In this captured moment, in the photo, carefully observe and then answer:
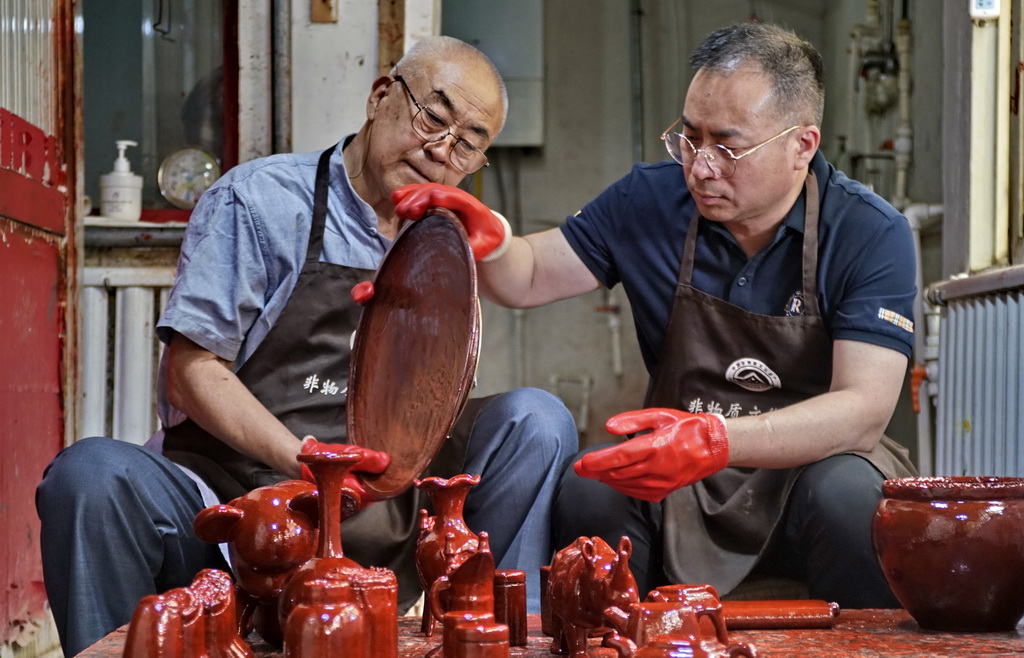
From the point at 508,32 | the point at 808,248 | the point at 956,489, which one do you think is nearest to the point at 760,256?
the point at 808,248

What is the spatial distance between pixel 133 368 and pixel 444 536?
213 centimetres

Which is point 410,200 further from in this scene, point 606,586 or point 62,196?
point 62,196

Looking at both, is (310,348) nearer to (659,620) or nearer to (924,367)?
(659,620)

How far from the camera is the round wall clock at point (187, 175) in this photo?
335cm

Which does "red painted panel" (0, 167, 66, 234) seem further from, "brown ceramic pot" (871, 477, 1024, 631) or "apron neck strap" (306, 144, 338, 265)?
"brown ceramic pot" (871, 477, 1024, 631)

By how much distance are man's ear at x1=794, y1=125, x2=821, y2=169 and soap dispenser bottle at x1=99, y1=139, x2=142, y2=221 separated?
2.02m

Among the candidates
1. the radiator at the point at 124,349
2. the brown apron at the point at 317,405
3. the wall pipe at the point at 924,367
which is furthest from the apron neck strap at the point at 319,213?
the wall pipe at the point at 924,367

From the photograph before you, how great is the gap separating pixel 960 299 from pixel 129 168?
2446 mm

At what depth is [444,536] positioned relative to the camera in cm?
132

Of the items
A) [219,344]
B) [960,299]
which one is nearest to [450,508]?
[219,344]

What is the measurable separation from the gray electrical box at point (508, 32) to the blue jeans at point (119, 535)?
315 cm

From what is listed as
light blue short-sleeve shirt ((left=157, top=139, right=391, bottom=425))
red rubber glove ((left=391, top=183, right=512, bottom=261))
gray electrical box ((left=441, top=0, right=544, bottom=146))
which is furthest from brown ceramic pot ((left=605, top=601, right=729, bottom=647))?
gray electrical box ((left=441, top=0, right=544, bottom=146))

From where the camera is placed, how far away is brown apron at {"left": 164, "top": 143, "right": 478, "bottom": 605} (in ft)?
6.40

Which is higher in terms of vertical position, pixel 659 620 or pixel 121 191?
pixel 121 191
